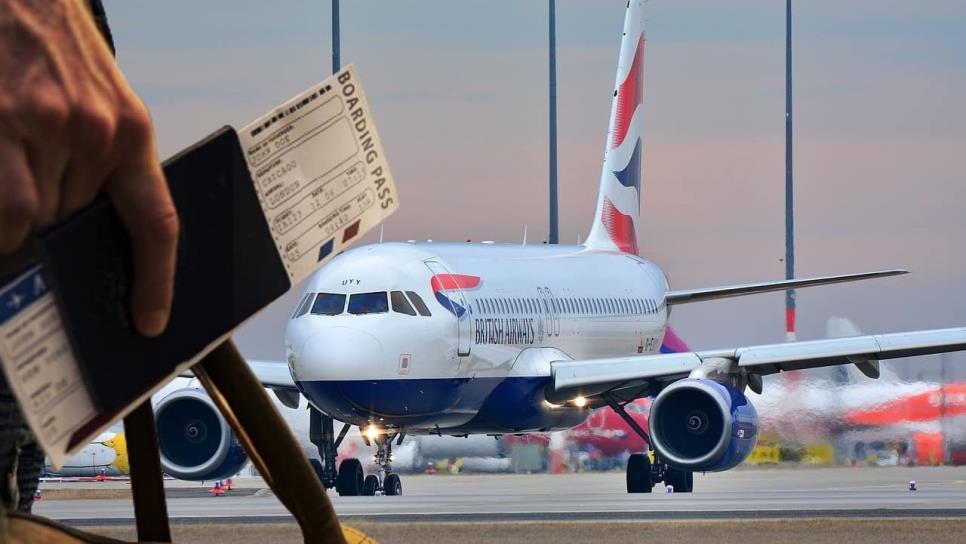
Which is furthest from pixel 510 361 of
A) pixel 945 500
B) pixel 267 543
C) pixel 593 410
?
pixel 267 543

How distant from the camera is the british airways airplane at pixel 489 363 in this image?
780 inches

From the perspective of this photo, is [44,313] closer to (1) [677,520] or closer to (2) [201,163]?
(2) [201,163]

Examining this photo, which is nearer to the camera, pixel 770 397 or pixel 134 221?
pixel 134 221

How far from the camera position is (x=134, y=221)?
130 cm

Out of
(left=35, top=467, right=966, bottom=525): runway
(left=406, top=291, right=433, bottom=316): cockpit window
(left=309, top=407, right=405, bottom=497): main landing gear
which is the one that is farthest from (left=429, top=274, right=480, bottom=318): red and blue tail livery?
(left=35, top=467, right=966, bottom=525): runway

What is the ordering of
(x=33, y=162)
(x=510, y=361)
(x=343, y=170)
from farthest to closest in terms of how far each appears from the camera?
1. (x=510, y=361)
2. (x=343, y=170)
3. (x=33, y=162)

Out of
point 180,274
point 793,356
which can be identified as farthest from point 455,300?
point 180,274

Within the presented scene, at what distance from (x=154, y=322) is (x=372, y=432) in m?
19.6

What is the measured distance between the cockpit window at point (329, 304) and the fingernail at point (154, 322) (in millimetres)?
18518

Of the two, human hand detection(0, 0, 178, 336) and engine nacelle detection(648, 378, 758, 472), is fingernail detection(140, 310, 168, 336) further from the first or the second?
engine nacelle detection(648, 378, 758, 472)

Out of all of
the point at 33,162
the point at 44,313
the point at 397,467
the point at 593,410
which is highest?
the point at 33,162

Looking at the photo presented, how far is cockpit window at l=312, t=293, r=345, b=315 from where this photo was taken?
65.1 feet

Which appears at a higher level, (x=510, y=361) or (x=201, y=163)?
(x=201, y=163)

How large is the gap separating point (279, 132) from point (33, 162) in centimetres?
35
